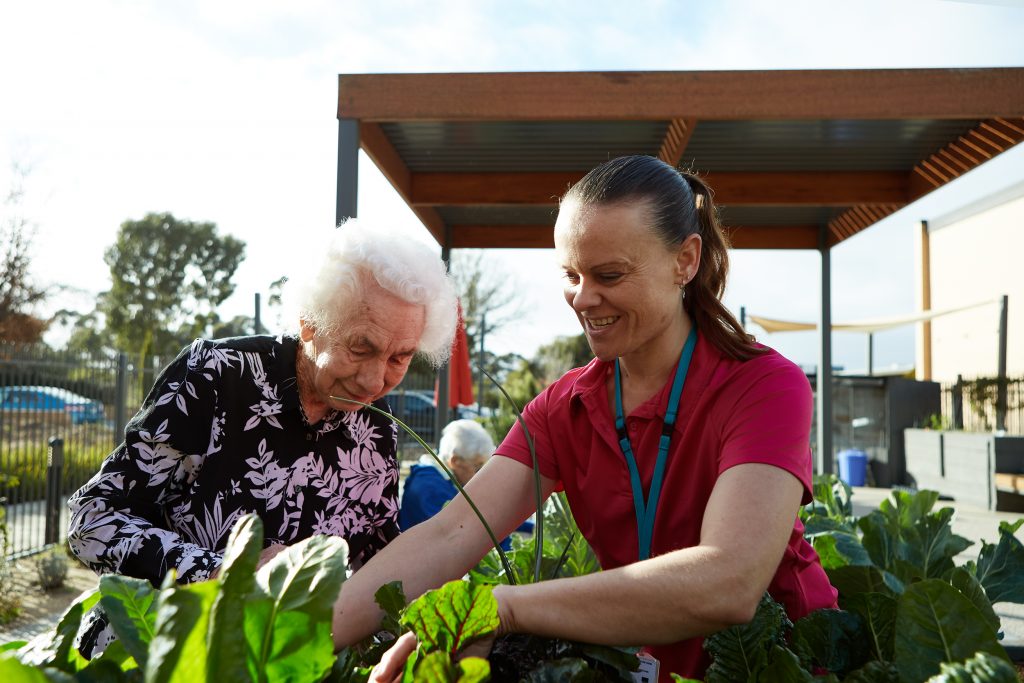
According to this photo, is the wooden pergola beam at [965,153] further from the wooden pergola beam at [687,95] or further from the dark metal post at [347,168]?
the dark metal post at [347,168]

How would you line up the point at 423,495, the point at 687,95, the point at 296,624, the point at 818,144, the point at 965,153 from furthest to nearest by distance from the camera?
the point at 818,144 → the point at 965,153 → the point at 687,95 → the point at 423,495 → the point at 296,624

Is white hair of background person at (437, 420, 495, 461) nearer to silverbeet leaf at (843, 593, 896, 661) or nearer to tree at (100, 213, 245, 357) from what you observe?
silverbeet leaf at (843, 593, 896, 661)

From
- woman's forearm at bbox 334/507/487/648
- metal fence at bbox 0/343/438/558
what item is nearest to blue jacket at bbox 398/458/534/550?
woman's forearm at bbox 334/507/487/648

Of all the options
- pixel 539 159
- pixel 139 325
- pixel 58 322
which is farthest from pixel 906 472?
pixel 139 325

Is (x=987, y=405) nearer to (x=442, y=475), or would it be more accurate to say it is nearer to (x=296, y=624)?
(x=442, y=475)

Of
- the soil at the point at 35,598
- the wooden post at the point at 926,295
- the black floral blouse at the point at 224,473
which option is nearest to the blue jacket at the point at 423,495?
the black floral blouse at the point at 224,473

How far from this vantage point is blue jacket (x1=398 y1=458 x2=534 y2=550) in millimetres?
4645

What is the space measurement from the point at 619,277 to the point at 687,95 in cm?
458

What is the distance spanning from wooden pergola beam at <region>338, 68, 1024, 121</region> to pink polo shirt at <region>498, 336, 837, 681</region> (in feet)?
14.1

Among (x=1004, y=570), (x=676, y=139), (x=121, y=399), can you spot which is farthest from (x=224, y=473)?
(x=121, y=399)

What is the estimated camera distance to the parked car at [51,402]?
848 centimetres

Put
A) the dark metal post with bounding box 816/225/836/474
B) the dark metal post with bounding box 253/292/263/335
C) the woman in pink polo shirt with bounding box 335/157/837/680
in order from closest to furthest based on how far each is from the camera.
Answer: the woman in pink polo shirt with bounding box 335/157/837/680
the dark metal post with bounding box 816/225/836/474
the dark metal post with bounding box 253/292/263/335

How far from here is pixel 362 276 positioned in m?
2.12

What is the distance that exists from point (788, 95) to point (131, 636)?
5.78 m
